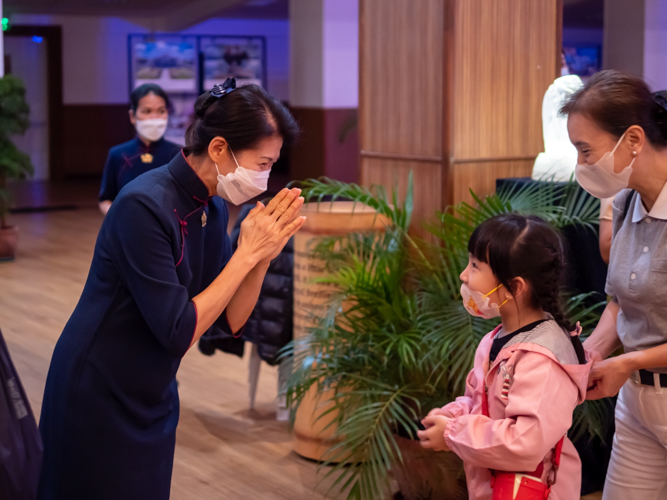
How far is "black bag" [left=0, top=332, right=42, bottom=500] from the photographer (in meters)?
1.49

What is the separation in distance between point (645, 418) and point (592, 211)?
129 cm

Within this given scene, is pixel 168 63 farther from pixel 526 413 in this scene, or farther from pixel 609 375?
pixel 526 413

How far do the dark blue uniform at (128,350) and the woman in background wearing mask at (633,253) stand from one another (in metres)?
0.80

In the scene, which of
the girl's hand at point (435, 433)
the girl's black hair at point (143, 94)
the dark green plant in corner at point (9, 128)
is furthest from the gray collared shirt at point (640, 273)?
the dark green plant in corner at point (9, 128)

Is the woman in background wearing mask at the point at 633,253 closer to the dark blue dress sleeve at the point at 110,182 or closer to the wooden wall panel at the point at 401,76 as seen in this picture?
the wooden wall panel at the point at 401,76

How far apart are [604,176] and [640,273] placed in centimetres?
21

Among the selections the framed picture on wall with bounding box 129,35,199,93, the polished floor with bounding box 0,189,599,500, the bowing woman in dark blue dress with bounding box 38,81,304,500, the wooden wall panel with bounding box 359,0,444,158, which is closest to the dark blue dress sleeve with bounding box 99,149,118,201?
Answer: the polished floor with bounding box 0,189,599,500

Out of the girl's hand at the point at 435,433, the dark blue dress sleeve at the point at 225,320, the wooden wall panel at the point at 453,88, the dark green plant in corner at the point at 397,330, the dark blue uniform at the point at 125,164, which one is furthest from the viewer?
the dark blue uniform at the point at 125,164

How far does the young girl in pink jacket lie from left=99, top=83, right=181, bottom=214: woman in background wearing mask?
2.44 metres

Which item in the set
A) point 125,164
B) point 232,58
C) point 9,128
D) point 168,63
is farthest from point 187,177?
point 232,58

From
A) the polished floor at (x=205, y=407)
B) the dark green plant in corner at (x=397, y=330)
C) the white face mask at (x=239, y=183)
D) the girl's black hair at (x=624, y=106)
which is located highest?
the girl's black hair at (x=624, y=106)

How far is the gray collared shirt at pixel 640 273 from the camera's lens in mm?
1649

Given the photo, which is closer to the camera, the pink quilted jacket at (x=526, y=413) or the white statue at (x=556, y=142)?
the pink quilted jacket at (x=526, y=413)

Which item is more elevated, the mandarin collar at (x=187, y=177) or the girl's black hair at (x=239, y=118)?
the girl's black hair at (x=239, y=118)
